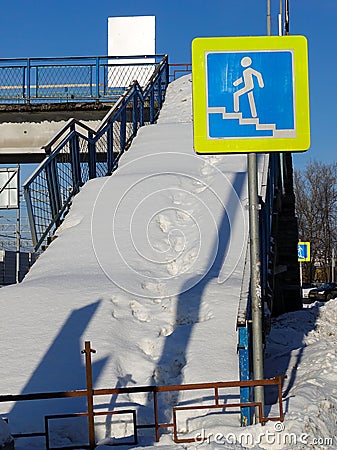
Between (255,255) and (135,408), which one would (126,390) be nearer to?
(135,408)

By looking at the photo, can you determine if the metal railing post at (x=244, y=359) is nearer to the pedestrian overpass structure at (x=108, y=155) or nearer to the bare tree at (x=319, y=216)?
the pedestrian overpass structure at (x=108, y=155)

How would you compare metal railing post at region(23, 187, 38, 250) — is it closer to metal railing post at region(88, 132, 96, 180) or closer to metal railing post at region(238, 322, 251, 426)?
metal railing post at region(88, 132, 96, 180)

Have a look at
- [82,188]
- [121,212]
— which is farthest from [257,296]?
[82,188]

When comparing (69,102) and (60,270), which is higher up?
(69,102)

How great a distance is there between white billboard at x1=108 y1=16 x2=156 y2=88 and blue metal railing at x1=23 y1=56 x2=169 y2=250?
310cm

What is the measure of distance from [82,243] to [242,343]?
14.1 ft

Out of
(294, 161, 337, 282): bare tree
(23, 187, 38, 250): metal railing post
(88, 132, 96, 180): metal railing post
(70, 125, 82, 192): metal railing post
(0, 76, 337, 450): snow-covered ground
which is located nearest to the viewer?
(0, 76, 337, 450): snow-covered ground

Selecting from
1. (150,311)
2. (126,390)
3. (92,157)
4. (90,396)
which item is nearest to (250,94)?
(126,390)

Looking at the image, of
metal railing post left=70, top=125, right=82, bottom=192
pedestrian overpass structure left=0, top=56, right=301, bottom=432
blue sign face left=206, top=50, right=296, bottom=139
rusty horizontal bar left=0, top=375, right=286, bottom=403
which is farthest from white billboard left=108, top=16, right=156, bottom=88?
rusty horizontal bar left=0, top=375, right=286, bottom=403

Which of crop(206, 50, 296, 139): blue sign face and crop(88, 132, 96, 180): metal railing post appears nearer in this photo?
crop(206, 50, 296, 139): blue sign face

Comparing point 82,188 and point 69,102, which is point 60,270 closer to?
point 82,188

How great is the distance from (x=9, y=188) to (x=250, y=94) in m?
17.5

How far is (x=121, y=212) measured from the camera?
36.7 ft

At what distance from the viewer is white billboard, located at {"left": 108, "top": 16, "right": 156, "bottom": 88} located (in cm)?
2183
